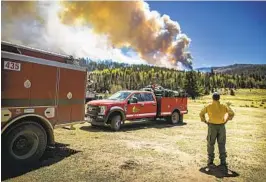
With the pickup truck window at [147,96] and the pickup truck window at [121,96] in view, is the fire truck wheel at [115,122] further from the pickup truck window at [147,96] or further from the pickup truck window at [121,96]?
the pickup truck window at [147,96]

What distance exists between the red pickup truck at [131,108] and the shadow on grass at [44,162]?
12.1ft

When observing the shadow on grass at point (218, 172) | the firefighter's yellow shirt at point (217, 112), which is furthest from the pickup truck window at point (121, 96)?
the shadow on grass at point (218, 172)

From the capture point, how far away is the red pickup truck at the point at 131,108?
12617mm

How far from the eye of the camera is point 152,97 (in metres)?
15.1

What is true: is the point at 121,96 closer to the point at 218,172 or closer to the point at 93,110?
the point at 93,110

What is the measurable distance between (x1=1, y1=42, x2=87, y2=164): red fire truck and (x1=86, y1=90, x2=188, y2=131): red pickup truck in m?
4.49

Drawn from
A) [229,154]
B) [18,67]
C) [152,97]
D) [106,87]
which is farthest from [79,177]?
[106,87]

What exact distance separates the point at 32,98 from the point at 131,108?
744 centimetres

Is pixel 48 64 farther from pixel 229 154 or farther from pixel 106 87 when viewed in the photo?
pixel 106 87

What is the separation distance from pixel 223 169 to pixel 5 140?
5.59 m

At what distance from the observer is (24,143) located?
21.6ft

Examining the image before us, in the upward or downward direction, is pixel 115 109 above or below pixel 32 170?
above

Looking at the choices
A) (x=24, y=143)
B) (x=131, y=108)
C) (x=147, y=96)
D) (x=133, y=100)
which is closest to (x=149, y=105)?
(x=147, y=96)

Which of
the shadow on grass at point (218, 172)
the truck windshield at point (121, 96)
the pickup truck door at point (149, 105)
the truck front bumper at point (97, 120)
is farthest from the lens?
the pickup truck door at point (149, 105)
